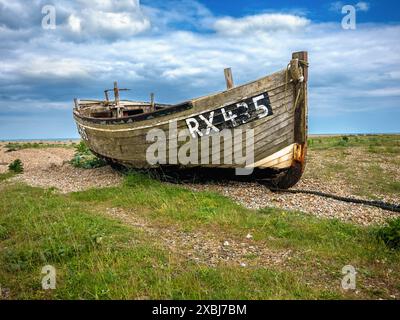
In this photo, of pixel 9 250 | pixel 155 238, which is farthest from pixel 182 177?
pixel 9 250

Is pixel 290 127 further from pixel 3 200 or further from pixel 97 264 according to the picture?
pixel 3 200

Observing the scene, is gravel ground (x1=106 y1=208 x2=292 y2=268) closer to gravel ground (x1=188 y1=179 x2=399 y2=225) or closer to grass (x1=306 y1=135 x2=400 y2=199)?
gravel ground (x1=188 y1=179 x2=399 y2=225)

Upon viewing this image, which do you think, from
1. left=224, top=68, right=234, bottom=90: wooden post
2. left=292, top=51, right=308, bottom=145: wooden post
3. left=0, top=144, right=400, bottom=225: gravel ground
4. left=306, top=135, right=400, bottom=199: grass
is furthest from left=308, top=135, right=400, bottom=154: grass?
left=224, top=68, right=234, bottom=90: wooden post

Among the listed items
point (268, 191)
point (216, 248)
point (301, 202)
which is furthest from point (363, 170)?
point (216, 248)

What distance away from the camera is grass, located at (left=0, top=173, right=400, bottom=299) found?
526 centimetres

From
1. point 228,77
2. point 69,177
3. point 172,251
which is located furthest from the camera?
point 69,177

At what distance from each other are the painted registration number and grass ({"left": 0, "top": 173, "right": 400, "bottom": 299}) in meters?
2.13

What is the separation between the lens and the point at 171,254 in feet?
21.0

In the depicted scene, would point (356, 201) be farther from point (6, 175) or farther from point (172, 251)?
point (6, 175)

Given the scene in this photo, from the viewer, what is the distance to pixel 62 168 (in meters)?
18.3

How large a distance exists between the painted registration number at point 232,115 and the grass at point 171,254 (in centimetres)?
213

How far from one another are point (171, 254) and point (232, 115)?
5.30 m

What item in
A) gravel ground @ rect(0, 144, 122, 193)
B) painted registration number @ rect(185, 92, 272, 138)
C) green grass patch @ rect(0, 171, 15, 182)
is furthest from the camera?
green grass patch @ rect(0, 171, 15, 182)
